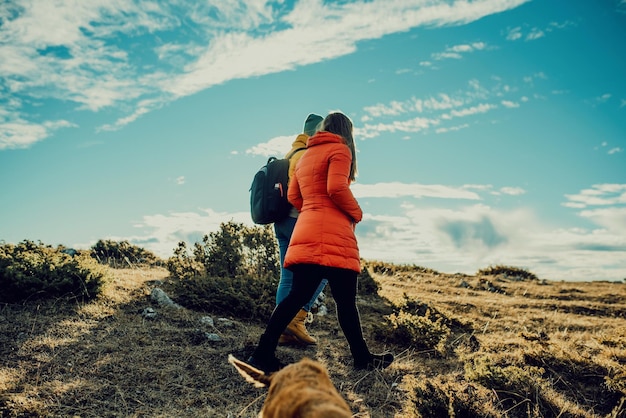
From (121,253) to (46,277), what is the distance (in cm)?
441

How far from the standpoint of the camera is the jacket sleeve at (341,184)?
4.33 meters

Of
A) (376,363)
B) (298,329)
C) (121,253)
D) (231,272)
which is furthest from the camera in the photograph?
(121,253)

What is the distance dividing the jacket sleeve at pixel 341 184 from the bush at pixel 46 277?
161 inches

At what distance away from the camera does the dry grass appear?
13.4 feet

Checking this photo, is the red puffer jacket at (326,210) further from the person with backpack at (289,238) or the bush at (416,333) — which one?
the bush at (416,333)

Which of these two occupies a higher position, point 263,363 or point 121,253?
point 121,253

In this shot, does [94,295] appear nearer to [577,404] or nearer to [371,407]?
[371,407]

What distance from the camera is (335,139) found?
4535mm

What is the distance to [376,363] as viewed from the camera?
497cm

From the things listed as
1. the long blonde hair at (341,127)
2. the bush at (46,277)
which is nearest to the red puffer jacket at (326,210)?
the long blonde hair at (341,127)

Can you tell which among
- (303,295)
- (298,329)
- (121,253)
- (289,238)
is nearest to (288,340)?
(298,329)

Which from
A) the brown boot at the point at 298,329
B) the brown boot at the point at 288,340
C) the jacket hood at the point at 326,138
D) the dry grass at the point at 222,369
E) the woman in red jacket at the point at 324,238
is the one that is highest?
the jacket hood at the point at 326,138

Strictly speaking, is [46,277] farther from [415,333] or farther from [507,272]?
[507,272]

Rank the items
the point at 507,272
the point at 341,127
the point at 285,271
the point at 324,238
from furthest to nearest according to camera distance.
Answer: the point at 507,272, the point at 285,271, the point at 341,127, the point at 324,238
